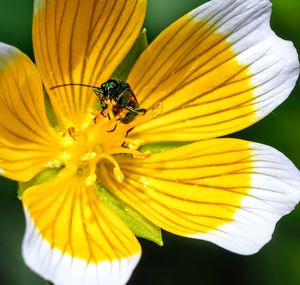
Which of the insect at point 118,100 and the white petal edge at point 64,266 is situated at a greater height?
the insect at point 118,100

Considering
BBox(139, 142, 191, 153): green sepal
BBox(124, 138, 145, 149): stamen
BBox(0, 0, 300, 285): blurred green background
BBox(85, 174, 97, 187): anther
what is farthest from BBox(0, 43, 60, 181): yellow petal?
BBox(0, 0, 300, 285): blurred green background

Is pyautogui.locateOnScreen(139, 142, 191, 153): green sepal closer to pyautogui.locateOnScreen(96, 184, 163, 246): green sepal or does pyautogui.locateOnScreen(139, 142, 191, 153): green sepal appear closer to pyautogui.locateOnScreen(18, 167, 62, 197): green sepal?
pyautogui.locateOnScreen(96, 184, 163, 246): green sepal

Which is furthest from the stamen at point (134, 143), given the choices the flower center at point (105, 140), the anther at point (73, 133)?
the anther at point (73, 133)

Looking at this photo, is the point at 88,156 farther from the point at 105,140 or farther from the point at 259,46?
the point at 259,46

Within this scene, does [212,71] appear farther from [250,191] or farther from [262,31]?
[250,191]

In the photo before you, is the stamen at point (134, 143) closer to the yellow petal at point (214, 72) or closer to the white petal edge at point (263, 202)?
the yellow petal at point (214, 72)

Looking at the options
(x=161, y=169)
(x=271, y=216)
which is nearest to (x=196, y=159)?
(x=161, y=169)
